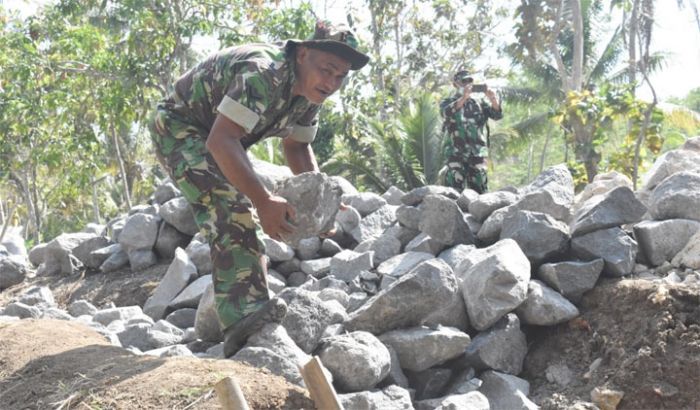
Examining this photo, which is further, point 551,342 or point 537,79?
point 537,79

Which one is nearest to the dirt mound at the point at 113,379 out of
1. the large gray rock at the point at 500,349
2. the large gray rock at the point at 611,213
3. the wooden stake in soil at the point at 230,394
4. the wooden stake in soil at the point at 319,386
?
the wooden stake in soil at the point at 319,386

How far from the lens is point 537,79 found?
66.9 feet

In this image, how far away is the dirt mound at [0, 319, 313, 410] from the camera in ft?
8.59

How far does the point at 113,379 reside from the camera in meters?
2.84

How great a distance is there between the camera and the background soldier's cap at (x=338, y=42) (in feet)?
10.4

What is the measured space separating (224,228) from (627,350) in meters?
1.91

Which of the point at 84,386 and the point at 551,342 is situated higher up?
the point at 84,386

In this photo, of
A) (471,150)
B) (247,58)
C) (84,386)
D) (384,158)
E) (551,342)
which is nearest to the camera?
(84,386)

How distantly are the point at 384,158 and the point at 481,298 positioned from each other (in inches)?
284

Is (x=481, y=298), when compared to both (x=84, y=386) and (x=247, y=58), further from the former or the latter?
(x=84, y=386)

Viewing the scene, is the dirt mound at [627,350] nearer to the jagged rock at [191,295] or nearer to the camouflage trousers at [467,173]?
the jagged rock at [191,295]

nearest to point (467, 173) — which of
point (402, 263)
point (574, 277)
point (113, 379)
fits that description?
point (402, 263)

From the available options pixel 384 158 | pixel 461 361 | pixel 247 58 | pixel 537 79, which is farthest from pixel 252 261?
pixel 537 79

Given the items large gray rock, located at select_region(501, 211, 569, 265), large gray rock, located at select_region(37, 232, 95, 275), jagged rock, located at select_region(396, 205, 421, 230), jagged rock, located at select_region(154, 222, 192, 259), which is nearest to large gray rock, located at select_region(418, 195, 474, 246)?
jagged rock, located at select_region(396, 205, 421, 230)
